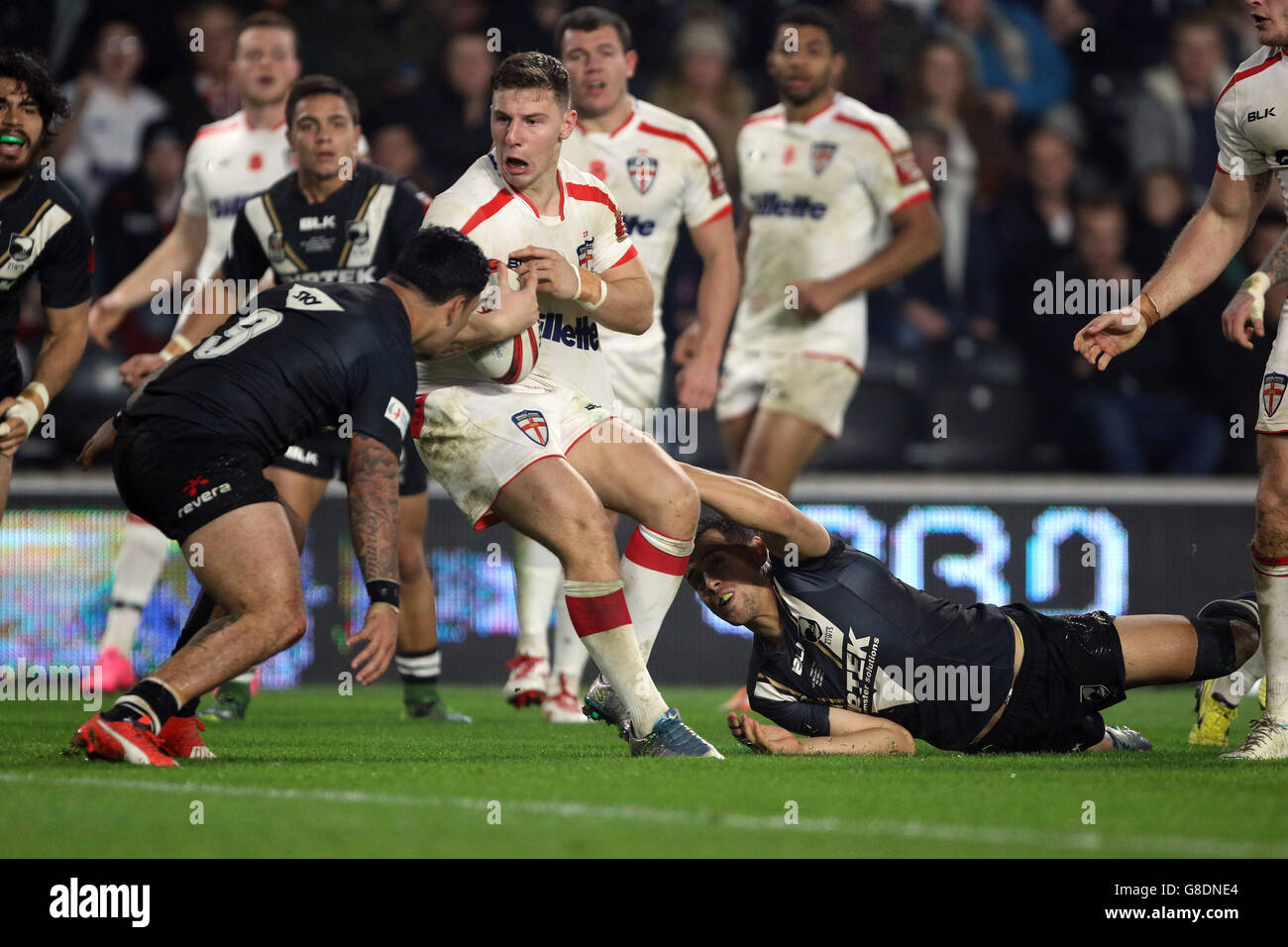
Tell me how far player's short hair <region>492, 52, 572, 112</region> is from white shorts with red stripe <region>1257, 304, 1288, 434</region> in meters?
2.52

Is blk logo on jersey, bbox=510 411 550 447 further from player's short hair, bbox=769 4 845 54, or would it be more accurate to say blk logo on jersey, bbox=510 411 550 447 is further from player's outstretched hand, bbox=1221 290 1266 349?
player's short hair, bbox=769 4 845 54

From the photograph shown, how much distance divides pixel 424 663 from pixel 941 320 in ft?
16.9

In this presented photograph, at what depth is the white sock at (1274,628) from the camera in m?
5.53

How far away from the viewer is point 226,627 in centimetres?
499

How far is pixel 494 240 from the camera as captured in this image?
5.91 m

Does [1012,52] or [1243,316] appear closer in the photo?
[1243,316]

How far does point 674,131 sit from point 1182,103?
5740mm

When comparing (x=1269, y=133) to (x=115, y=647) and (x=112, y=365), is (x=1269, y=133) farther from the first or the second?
(x=112, y=365)

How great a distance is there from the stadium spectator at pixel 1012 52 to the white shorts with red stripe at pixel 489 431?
25.2 ft

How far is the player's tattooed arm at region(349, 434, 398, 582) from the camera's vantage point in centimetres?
501

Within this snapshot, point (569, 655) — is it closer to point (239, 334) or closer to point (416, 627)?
point (416, 627)

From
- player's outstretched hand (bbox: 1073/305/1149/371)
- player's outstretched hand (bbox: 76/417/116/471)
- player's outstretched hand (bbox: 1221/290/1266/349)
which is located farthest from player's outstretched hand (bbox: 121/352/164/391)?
player's outstretched hand (bbox: 1221/290/1266/349)

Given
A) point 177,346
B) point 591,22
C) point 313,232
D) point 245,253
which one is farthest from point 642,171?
point 177,346

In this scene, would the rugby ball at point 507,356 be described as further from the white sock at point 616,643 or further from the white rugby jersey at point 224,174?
the white rugby jersey at point 224,174
